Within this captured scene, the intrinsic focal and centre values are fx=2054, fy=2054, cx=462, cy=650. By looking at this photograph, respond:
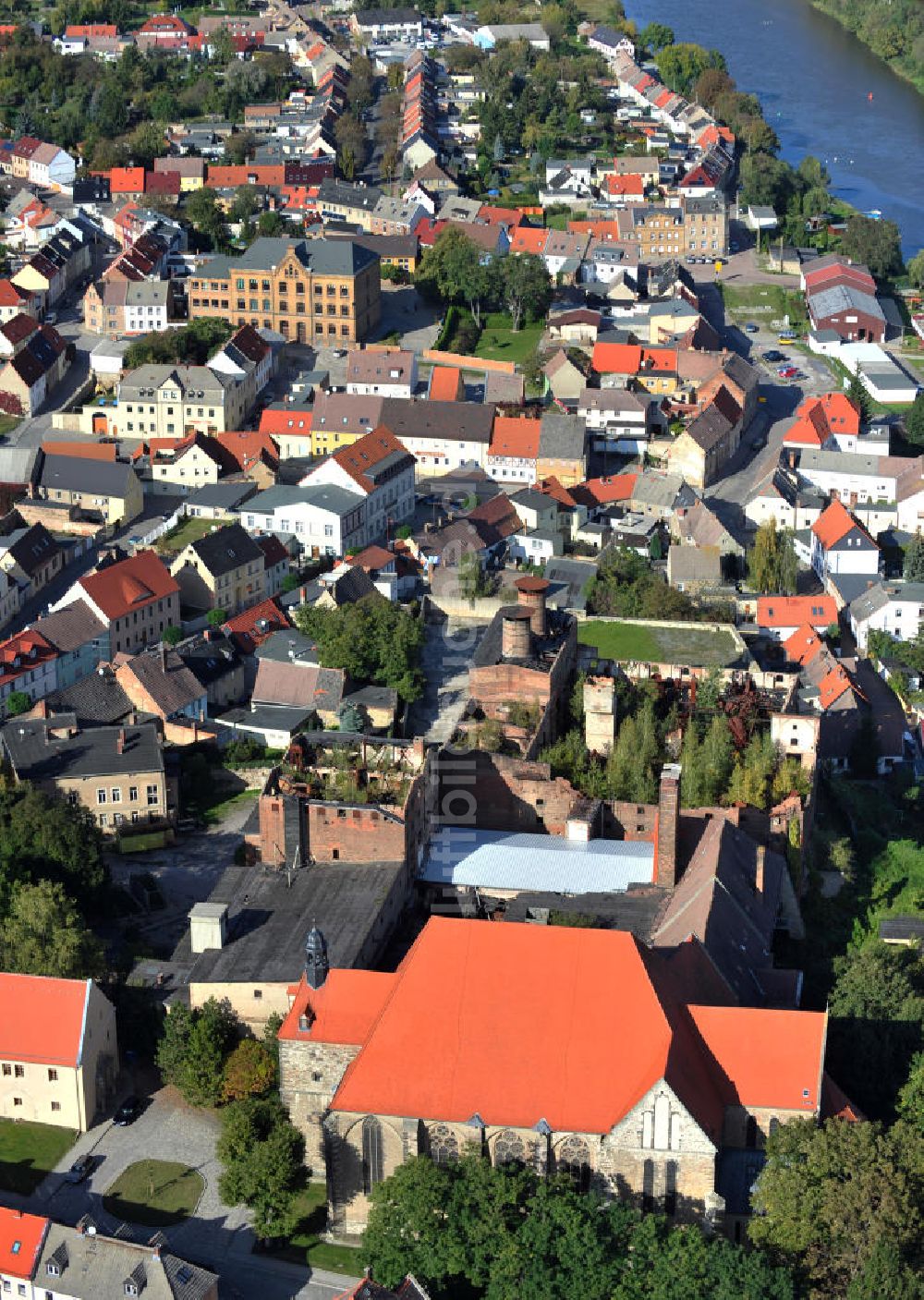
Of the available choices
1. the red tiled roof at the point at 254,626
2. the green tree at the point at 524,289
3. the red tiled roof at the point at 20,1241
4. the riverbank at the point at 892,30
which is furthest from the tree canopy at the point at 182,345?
the riverbank at the point at 892,30

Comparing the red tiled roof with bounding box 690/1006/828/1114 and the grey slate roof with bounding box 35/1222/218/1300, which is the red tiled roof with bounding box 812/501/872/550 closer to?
the red tiled roof with bounding box 690/1006/828/1114

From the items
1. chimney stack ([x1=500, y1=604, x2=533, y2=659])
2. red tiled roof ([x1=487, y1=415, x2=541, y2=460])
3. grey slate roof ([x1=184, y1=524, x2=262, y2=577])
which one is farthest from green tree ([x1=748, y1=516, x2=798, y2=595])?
chimney stack ([x1=500, y1=604, x2=533, y2=659])

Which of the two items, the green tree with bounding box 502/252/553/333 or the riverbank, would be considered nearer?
the green tree with bounding box 502/252/553/333

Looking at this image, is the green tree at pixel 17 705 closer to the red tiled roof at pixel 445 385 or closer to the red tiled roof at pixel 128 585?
the red tiled roof at pixel 128 585

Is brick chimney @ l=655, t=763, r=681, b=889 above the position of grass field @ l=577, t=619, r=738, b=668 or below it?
above

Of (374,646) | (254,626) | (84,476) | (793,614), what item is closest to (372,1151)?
(374,646)

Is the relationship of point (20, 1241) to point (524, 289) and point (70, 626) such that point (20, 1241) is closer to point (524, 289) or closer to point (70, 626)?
point (70, 626)
